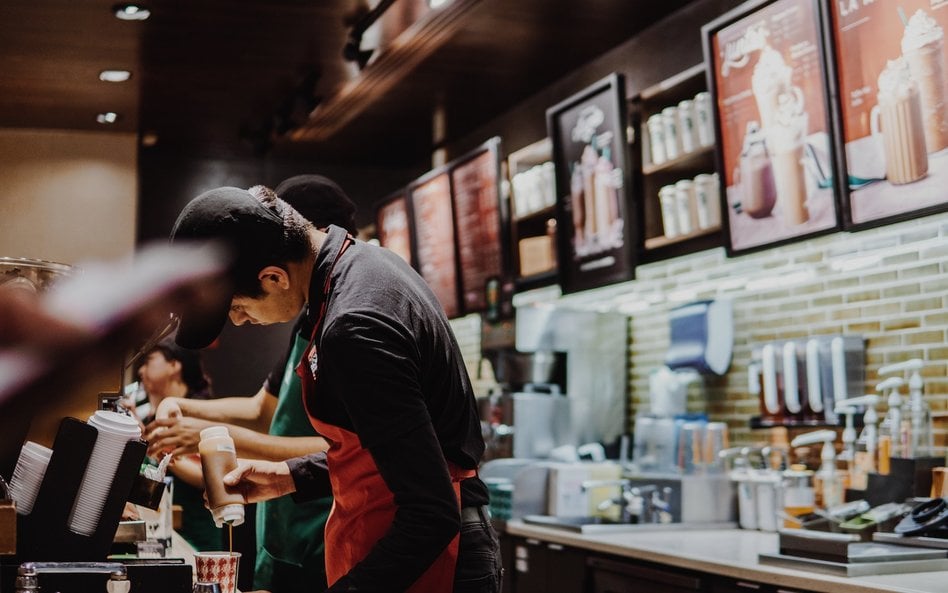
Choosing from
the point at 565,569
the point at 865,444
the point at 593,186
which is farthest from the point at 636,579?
the point at 593,186

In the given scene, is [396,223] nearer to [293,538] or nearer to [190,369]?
[190,369]

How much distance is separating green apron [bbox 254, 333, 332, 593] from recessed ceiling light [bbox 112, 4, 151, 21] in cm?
274

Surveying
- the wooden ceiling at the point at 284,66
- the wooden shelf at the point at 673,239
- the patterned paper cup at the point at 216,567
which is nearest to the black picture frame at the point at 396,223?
the wooden ceiling at the point at 284,66

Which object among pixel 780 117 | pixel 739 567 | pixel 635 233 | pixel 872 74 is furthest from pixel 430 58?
pixel 739 567

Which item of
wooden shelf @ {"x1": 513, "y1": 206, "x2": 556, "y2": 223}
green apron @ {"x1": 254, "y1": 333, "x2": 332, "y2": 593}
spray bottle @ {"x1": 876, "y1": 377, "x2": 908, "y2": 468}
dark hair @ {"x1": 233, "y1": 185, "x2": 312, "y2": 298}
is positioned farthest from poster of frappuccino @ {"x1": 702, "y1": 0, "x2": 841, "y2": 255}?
dark hair @ {"x1": 233, "y1": 185, "x2": 312, "y2": 298}

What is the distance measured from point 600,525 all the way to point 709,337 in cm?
110

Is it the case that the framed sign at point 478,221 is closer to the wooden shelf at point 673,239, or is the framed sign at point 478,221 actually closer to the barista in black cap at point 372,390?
the wooden shelf at point 673,239

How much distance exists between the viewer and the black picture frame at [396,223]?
7031mm

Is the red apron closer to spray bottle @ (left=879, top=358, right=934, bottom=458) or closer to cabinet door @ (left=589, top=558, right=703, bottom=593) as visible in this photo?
cabinet door @ (left=589, top=558, right=703, bottom=593)

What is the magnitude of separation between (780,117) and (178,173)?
4804mm

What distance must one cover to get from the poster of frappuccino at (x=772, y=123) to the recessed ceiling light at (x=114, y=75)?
10.3ft

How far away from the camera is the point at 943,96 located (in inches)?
130

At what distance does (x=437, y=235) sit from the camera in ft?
22.0

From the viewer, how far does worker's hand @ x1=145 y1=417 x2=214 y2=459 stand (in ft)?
7.81
